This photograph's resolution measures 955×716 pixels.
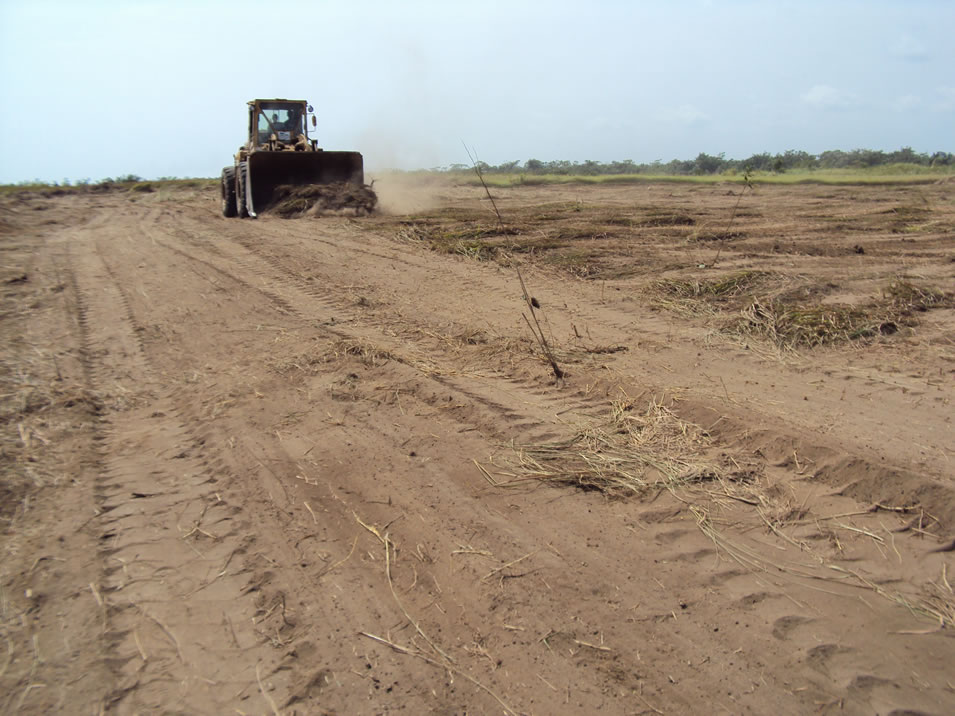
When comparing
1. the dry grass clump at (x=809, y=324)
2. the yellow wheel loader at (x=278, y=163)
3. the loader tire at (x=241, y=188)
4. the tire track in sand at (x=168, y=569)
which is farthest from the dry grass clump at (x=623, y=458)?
the loader tire at (x=241, y=188)

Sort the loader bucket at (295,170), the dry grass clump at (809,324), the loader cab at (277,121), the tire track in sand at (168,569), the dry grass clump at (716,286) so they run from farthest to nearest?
1. the loader cab at (277,121)
2. the loader bucket at (295,170)
3. the dry grass clump at (716,286)
4. the dry grass clump at (809,324)
5. the tire track in sand at (168,569)

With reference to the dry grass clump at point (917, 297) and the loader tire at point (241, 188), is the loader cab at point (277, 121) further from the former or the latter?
the dry grass clump at point (917, 297)

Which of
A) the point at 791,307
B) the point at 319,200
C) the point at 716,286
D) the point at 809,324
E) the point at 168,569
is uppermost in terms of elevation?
the point at 319,200

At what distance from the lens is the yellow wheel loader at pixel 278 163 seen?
51.8 feet

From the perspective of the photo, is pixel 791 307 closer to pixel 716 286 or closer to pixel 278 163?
pixel 716 286

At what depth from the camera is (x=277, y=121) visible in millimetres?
18031

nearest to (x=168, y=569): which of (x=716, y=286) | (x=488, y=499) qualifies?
(x=488, y=499)

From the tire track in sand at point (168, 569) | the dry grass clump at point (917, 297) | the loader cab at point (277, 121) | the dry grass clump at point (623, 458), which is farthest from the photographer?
the loader cab at point (277, 121)

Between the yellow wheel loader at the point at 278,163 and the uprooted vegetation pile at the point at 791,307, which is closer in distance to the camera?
the uprooted vegetation pile at the point at 791,307

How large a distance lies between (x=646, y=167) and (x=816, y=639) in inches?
1606

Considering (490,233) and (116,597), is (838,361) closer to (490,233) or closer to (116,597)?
(116,597)

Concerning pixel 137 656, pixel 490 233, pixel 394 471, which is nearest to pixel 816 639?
pixel 394 471

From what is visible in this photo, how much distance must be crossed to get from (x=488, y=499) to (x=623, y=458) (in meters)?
0.92

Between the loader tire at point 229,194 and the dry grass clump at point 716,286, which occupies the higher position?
the loader tire at point 229,194
